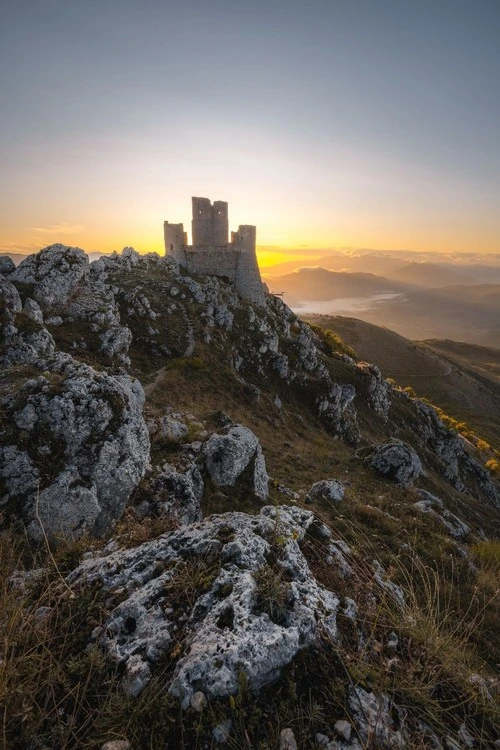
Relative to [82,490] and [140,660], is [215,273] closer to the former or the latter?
[82,490]

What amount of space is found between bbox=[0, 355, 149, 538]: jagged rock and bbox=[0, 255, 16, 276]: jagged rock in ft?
72.0

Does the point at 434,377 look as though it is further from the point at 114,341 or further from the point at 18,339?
the point at 18,339

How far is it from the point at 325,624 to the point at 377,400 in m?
43.1

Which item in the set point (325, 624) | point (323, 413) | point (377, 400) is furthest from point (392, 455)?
point (377, 400)

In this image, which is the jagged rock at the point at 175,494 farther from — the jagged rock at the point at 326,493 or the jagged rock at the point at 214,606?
the jagged rock at the point at 214,606

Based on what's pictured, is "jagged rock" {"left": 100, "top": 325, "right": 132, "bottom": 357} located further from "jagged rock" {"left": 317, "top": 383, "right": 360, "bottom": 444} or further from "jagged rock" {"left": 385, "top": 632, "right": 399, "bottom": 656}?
"jagged rock" {"left": 385, "top": 632, "right": 399, "bottom": 656}

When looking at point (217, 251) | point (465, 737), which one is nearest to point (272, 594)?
point (465, 737)

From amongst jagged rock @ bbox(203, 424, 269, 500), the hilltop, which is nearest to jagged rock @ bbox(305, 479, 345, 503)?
the hilltop

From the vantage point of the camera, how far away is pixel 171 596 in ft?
11.5

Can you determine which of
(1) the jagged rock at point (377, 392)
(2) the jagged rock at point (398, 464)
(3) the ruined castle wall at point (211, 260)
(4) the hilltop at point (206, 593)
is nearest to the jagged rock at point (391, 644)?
(4) the hilltop at point (206, 593)

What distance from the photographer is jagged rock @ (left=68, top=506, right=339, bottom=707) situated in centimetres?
278

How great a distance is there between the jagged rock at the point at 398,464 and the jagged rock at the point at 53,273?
24194 mm

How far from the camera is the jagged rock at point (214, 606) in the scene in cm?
278

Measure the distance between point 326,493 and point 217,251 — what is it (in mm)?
46810
